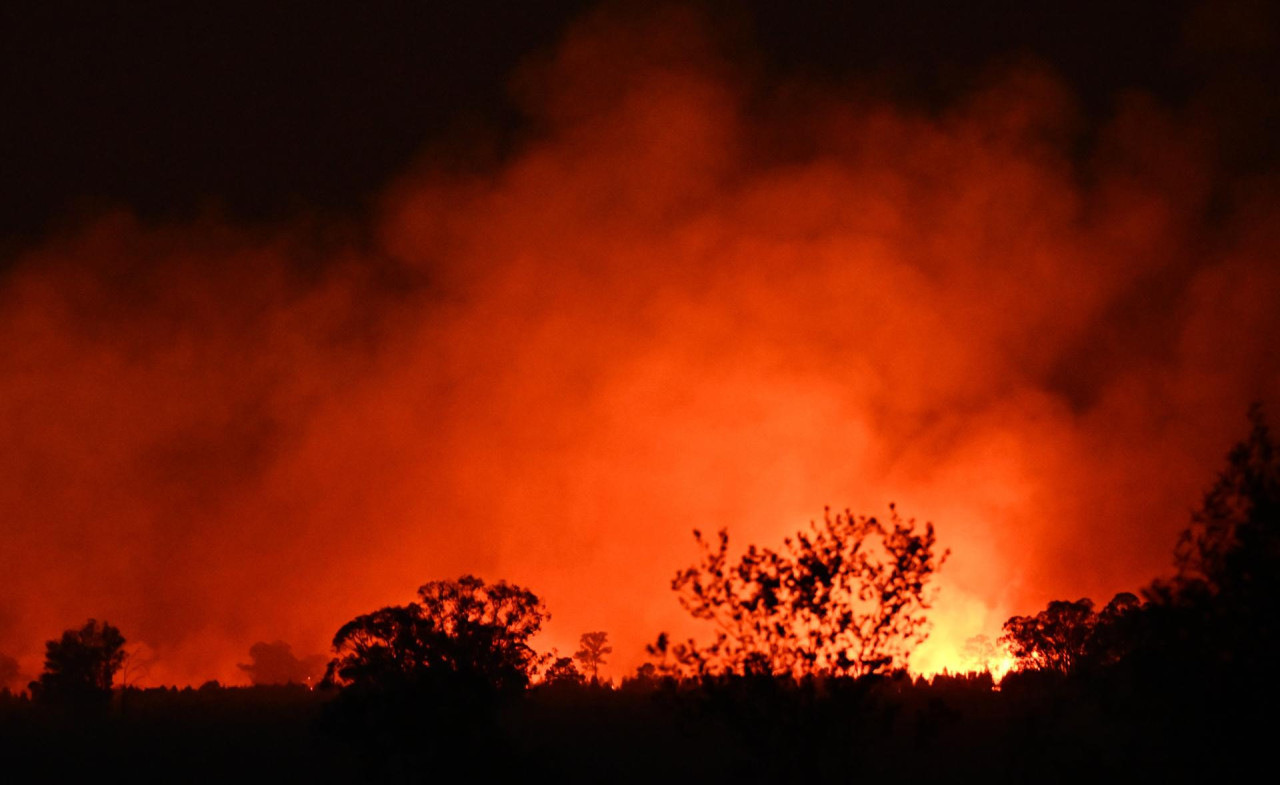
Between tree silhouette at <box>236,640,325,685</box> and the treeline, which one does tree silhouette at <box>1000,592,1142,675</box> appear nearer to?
the treeline

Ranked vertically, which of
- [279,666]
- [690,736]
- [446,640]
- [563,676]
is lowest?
[690,736]

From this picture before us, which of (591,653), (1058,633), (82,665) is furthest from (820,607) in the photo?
(591,653)

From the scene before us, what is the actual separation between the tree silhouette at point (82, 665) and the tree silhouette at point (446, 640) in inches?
1248

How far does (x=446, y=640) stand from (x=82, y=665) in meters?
36.8

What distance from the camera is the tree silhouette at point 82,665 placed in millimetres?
55031

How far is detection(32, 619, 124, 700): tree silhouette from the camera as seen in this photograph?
55031 millimetres

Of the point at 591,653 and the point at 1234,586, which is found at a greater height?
the point at 591,653

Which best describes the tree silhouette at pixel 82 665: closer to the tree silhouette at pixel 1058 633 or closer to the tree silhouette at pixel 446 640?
the tree silhouette at pixel 446 640

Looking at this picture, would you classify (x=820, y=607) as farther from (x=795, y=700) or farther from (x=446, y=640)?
(x=446, y=640)

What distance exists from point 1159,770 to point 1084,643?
30131mm

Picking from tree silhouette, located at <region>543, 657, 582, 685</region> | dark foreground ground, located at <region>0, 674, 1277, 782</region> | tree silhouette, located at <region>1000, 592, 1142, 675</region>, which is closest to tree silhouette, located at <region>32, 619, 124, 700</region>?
dark foreground ground, located at <region>0, 674, 1277, 782</region>

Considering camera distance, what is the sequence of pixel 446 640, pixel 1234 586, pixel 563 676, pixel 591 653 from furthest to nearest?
pixel 591 653 → pixel 563 676 → pixel 446 640 → pixel 1234 586

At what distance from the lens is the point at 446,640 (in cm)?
2842

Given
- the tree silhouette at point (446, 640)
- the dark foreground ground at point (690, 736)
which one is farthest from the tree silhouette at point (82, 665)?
the tree silhouette at point (446, 640)
